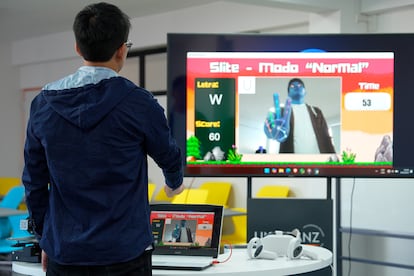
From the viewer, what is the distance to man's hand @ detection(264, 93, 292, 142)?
12.8 feet

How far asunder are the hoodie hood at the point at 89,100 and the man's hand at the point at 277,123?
7.04 feet

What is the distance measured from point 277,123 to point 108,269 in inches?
88.6

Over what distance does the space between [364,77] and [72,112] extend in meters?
2.47

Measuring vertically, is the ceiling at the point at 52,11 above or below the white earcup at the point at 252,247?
above

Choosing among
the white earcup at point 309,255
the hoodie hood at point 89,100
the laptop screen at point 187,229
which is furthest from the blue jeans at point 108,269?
the white earcup at point 309,255

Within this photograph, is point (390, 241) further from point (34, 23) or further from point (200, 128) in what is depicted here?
point (34, 23)

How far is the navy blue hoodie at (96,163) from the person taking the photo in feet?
5.88

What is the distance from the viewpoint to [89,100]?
5.91 ft

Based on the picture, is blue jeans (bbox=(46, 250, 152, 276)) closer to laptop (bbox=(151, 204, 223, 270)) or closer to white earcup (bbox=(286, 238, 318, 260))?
laptop (bbox=(151, 204, 223, 270))

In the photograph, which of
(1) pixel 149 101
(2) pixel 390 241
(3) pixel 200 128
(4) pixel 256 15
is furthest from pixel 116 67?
(4) pixel 256 15

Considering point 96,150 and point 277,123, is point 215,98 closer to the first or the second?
point 277,123

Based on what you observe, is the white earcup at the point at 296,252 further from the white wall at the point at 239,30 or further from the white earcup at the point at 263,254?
the white wall at the point at 239,30

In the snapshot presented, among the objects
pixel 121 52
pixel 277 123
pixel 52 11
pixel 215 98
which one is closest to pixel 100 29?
pixel 121 52

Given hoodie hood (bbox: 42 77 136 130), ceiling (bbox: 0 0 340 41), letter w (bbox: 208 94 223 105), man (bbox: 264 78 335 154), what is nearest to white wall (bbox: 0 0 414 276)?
ceiling (bbox: 0 0 340 41)
